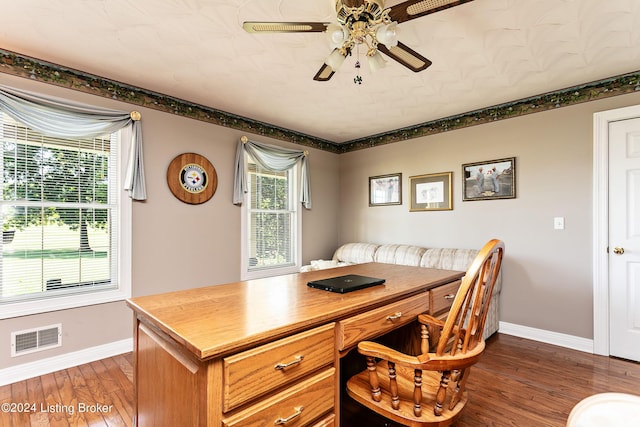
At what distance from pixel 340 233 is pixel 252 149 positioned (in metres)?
2.03

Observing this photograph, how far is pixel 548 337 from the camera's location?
3.00m

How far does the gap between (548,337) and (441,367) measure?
9.03 feet

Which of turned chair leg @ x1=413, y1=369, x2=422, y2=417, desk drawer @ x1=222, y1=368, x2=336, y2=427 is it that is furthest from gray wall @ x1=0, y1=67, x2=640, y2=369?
turned chair leg @ x1=413, y1=369, x2=422, y2=417

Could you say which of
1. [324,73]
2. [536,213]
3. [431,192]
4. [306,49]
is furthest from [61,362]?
[536,213]

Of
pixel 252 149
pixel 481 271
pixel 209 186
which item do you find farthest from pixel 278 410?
pixel 252 149

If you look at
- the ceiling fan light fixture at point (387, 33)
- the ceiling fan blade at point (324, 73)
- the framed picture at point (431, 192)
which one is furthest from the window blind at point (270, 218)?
the ceiling fan light fixture at point (387, 33)

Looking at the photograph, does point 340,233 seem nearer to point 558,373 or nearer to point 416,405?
point 558,373

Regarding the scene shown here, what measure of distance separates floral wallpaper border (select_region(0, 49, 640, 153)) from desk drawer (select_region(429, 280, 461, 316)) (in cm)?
240

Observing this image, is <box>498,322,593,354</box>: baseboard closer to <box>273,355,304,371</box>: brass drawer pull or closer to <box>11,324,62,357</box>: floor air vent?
<box>273,355,304,371</box>: brass drawer pull

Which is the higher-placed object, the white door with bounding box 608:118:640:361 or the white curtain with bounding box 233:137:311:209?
the white curtain with bounding box 233:137:311:209

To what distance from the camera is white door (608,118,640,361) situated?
260 cm

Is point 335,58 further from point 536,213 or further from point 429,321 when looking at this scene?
point 536,213

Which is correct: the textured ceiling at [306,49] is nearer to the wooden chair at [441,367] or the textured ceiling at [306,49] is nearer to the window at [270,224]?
the window at [270,224]

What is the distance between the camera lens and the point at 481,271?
1160 mm
